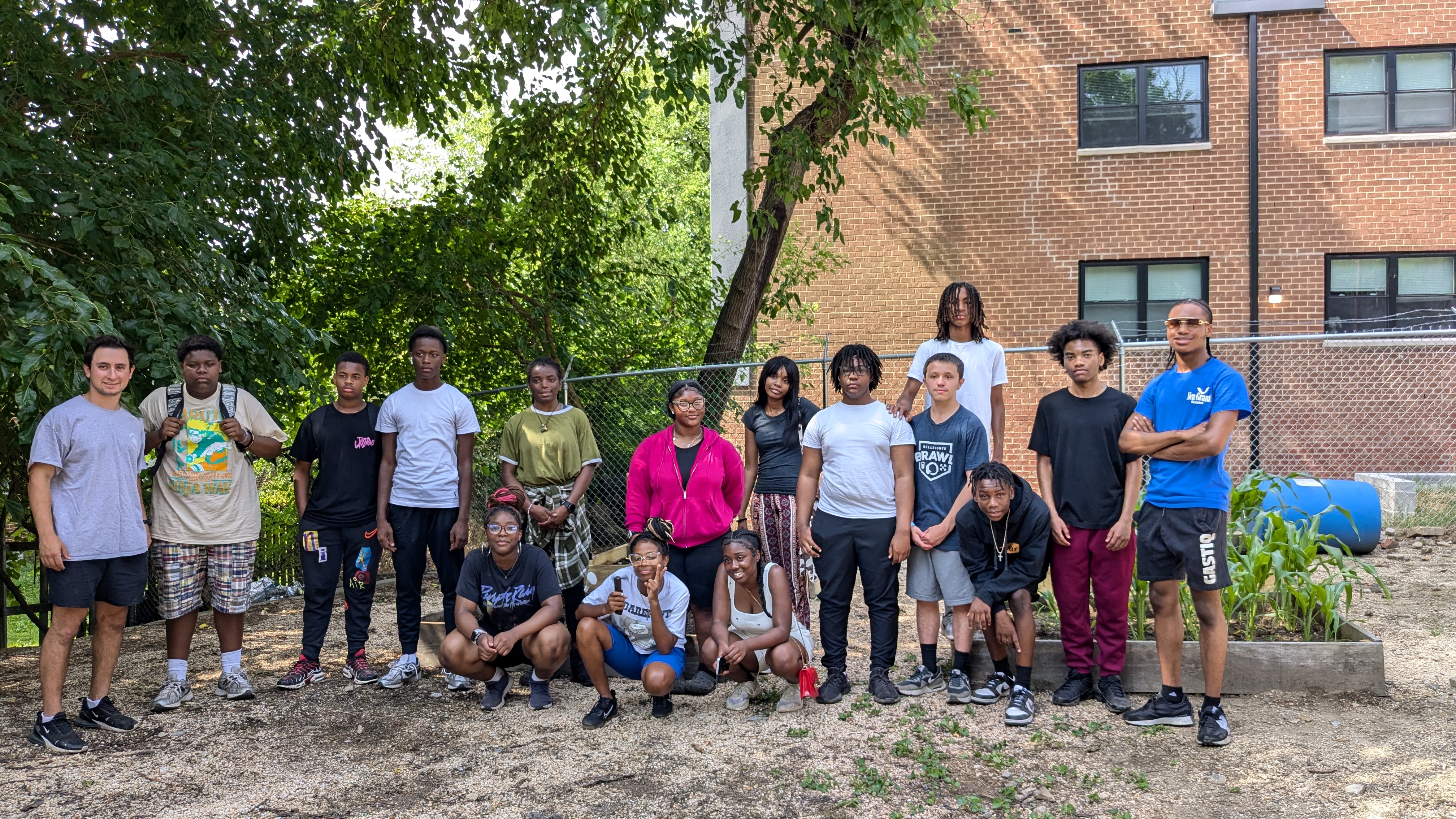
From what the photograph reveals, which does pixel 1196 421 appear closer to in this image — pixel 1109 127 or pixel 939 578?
pixel 939 578

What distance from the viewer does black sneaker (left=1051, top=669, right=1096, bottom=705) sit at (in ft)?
16.2

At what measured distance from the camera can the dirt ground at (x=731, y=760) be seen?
393cm

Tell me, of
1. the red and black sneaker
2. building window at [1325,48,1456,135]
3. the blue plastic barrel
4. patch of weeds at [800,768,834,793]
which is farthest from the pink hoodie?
building window at [1325,48,1456,135]

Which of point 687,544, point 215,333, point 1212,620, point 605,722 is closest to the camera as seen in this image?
point 1212,620

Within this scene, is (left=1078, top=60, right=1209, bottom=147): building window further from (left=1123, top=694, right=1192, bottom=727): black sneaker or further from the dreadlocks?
(left=1123, top=694, right=1192, bottom=727): black sneaker

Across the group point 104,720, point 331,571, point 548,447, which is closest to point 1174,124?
point 548,447

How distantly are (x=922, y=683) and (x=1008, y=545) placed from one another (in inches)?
32.7

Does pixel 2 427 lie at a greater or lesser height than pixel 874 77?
lesser

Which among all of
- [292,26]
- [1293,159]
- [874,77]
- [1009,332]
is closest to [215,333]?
[292,26]

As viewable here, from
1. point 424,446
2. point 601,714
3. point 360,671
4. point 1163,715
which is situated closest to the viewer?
point 1163,715

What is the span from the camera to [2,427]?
24.1ft

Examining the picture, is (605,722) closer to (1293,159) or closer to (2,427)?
(2,427)

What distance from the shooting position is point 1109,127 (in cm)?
1352

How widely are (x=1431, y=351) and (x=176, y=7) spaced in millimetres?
13355
